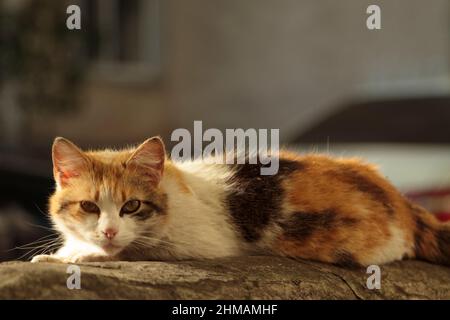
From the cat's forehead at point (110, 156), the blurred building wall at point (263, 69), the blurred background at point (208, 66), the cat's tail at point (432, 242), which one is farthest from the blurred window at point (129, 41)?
the cat's tail at point (432, 242)

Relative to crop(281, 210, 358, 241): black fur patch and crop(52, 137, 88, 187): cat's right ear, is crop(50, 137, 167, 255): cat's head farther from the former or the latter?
crop(281, 210, 358, 241): black fur patch

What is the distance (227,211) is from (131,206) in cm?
35

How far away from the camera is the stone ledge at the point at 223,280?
6.02ft

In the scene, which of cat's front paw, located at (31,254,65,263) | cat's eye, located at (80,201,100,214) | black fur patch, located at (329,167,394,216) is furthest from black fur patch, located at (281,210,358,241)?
cat's front paw, located at (31,254,65,263)

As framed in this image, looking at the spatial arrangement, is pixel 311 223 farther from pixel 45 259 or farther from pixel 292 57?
pixel 292 57

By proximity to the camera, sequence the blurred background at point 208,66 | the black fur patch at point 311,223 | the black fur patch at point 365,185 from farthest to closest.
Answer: the blurred background at point 208,66, the black fur patch at point 365,185, the black fur patch at point 311,223

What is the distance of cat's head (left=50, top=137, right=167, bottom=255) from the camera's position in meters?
2.15

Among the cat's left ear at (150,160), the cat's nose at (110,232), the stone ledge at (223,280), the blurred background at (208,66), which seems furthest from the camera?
the blurred background at (208,66)

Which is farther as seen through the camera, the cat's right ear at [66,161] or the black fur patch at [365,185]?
the black fur patch at [365,185]

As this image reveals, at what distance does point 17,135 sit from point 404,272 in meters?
8.29

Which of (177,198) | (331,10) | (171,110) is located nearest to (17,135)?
(171,110)

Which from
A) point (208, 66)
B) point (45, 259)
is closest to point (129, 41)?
point (208, 66)

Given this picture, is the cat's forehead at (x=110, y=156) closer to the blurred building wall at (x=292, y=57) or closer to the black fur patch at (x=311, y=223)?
the black fur patch at (x=311, y=223)

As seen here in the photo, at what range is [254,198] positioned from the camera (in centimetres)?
240
